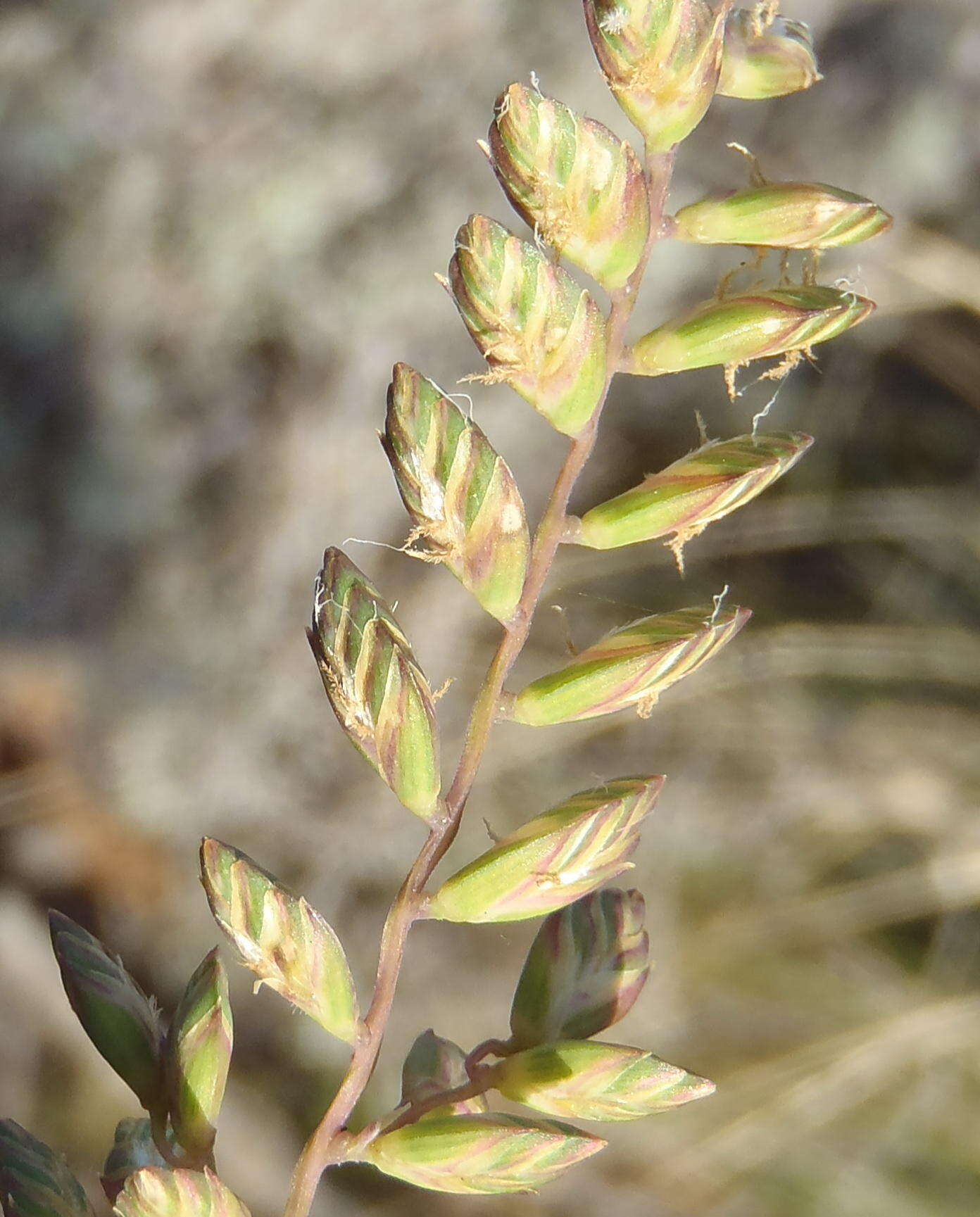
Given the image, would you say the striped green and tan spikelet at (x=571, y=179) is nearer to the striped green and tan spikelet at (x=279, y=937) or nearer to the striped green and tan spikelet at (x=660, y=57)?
the striped green and tan spikelet at (x=660, y=57)

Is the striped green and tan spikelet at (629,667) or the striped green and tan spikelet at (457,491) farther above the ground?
the striped green and tan spikelet at (457,491)

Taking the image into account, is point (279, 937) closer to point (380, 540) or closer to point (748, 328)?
point (748, 328)

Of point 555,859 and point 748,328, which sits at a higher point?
point 748,328

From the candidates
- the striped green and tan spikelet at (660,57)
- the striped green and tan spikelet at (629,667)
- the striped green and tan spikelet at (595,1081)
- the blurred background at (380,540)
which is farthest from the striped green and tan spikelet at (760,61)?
the blurred background at (380,540)

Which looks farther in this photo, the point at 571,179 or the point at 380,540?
the point at 380,540

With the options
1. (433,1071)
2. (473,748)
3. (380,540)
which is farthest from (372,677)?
(380,540)

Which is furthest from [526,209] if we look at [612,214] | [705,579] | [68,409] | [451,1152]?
[68,409]
